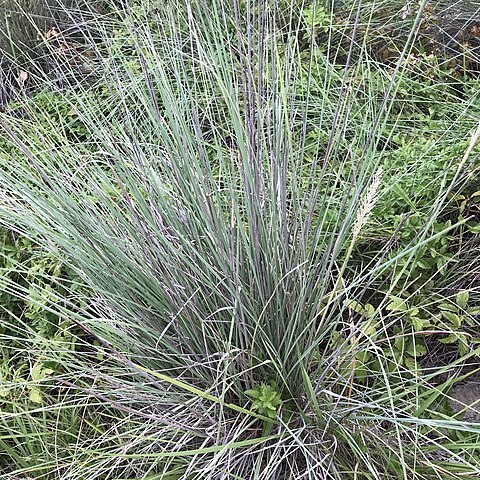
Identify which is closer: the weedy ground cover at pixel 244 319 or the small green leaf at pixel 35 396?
the weedy ground cover at pixel 244 319

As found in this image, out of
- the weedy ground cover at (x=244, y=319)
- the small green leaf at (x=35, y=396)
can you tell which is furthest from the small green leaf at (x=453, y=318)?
the small green leaf at (x=35, y=396)

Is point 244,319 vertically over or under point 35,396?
over

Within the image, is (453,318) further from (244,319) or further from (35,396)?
(35,396)

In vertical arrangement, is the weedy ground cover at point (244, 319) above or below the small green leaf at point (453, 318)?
above

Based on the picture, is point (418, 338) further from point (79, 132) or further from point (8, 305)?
point (79, 132)

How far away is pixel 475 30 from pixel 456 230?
1106 mm

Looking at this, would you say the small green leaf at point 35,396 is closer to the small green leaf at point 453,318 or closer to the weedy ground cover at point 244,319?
the weedy ground cover at point 244,319

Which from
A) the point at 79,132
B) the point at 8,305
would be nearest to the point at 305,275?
the point at 8,305

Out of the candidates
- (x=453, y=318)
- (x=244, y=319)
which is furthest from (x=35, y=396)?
(x=453, y=318)

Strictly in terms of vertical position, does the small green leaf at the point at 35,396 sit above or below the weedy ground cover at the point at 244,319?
below

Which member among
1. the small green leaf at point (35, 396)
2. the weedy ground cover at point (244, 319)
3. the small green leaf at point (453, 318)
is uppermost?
the weedy ground cover at point (244, 319)

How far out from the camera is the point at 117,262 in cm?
157

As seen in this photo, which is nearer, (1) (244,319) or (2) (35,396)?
(1) (244,319)

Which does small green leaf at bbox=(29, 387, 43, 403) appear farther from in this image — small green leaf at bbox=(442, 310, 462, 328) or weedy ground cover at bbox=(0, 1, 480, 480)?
small green leaf at bbox=(442, 310, 462, 328)
